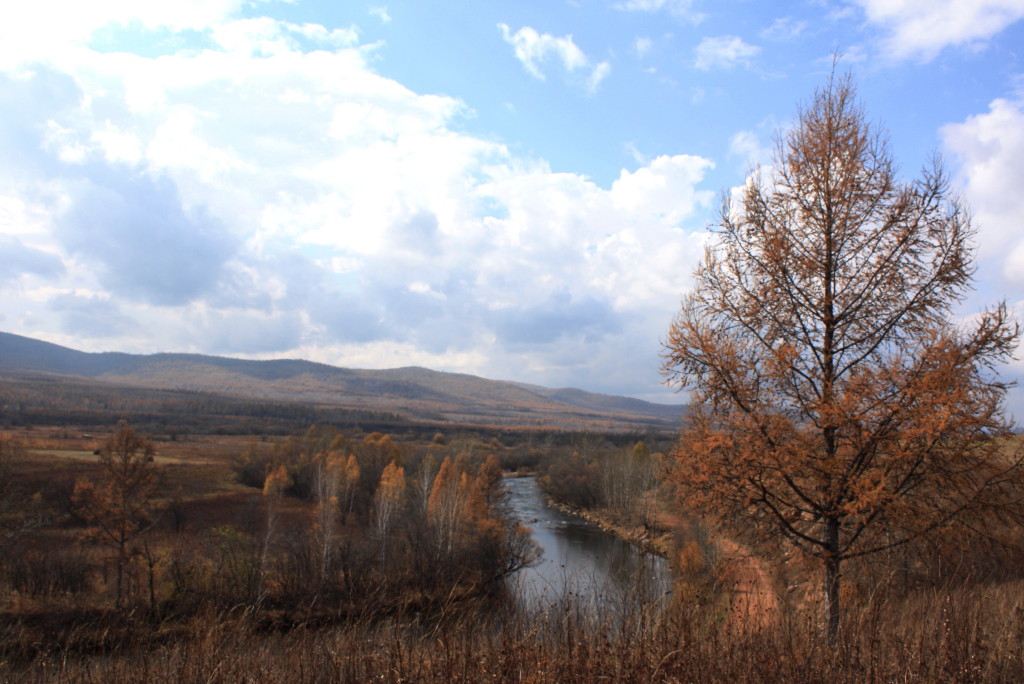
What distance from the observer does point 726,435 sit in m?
7.08

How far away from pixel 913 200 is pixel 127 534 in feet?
121

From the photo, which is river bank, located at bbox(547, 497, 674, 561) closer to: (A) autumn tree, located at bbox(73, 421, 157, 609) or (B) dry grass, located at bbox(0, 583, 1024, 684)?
(A) autumn tree, located at bbox(73, 421, 157, 609)

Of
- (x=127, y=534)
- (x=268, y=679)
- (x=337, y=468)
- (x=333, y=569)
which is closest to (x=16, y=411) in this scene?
(x=337, y=468)

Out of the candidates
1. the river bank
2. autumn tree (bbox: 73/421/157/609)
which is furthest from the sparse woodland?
the river bank

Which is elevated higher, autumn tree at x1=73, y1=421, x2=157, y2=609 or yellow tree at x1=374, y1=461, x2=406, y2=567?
autumn tree at x1=73, y1=421, x2=157, y2=609

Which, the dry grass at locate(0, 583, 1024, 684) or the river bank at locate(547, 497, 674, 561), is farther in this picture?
the river bank at locate(547, 497, 674, 561)

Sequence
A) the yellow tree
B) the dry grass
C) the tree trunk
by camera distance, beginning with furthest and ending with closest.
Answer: the yellow tree, the tree trunk, the dry grass

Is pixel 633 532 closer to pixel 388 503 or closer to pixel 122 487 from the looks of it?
pixel 388 503

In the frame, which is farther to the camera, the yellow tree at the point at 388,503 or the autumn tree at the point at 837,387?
the yellow tree at the point at 388,503

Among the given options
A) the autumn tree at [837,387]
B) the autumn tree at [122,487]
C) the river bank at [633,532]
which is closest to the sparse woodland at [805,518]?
the autumn tree at [837,387]

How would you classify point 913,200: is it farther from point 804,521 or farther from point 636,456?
point 636,456

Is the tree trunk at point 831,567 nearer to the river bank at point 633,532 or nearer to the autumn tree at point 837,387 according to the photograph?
the autumn tree at point 837,387

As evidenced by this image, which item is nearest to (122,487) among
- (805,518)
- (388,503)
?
(388,503)

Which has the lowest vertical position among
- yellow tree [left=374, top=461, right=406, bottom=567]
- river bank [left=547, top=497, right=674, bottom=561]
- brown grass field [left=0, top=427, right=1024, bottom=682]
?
river bank [left=547, top=497, right=674, bottom=561]
